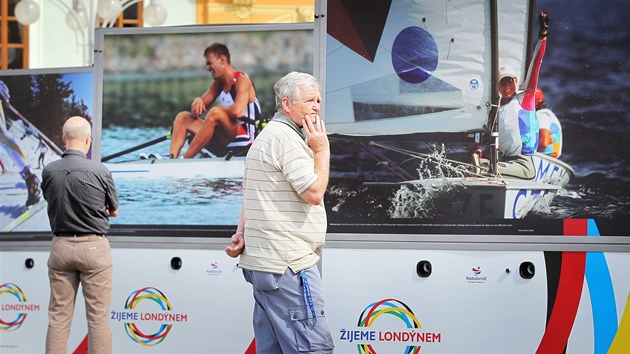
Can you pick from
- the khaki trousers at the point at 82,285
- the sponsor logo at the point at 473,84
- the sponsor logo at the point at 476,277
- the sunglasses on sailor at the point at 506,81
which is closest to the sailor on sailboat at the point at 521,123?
the sunglasses on sailor at the point at 506,81

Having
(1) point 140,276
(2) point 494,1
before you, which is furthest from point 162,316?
(2) point 494,1

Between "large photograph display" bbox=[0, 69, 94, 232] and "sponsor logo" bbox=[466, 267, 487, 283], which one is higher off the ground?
"large photograph display" bbox=[0, 69, 94, 232]

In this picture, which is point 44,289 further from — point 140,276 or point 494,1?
point 494,1

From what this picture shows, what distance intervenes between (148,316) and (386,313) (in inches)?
54.9

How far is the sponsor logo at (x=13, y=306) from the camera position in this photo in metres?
5.36

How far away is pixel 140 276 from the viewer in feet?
16.8

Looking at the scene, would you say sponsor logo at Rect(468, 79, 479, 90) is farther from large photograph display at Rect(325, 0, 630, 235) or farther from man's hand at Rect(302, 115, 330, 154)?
man's hand at Rect(302, 115, 330, 154)

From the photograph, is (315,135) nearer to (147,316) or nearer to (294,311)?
(294,311)

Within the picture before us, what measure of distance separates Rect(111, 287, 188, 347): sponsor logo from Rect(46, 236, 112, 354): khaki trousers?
30cm

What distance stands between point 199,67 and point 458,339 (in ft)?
6.88

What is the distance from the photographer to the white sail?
4.62 metres

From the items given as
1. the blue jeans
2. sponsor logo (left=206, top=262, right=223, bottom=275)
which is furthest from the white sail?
the blue jeans

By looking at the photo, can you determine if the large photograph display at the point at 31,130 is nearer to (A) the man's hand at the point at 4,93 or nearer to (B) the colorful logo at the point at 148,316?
(A) the man's hand at the point at 4,93

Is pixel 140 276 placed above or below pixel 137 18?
below
